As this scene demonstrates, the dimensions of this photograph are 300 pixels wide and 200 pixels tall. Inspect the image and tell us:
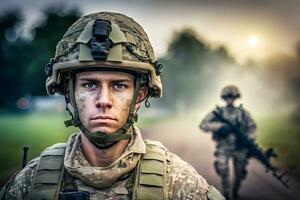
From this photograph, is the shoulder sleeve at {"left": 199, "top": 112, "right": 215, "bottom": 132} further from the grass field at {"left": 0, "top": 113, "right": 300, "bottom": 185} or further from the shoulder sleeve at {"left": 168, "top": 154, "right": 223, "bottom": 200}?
the shoulder sleeve at {"left": 168, "top": 154, "right": 223, "bottom": 200}

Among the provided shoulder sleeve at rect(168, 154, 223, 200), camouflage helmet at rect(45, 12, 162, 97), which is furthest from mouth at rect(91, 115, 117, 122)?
shoulder sleeve at rect(168, 154, 223, 200)

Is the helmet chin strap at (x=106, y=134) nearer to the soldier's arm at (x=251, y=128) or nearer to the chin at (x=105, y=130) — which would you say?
the chin at (x=105, y=130)

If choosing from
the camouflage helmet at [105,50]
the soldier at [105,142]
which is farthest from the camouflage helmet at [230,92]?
the soldier at [105,142]

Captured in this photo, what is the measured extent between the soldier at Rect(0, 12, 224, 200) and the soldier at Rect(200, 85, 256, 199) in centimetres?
528

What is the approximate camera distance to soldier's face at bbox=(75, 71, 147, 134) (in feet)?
8.26

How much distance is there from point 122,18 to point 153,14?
18.3 feet

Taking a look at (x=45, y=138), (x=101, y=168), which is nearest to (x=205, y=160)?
(x=45, y=138)

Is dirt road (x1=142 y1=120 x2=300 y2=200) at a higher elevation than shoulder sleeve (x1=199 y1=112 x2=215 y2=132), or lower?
lower

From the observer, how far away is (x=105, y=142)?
2.54m

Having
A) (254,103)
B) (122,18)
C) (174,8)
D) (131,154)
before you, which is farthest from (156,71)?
(254,103)

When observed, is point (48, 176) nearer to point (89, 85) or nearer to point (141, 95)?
point (89, 85)

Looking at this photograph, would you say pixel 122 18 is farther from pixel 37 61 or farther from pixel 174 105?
pixel 174 105

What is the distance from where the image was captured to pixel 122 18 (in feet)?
9.27

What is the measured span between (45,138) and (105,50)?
9.00 meters
